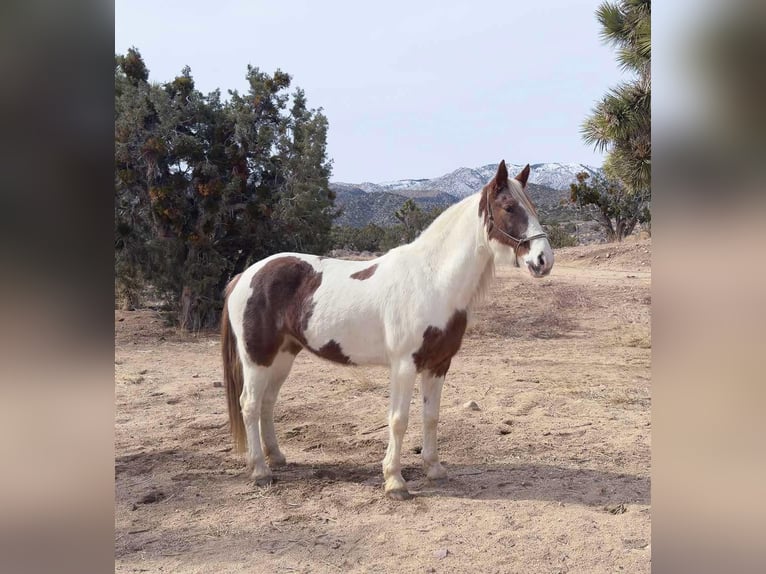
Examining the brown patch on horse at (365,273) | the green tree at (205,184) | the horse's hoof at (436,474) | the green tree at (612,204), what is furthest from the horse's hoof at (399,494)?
the green tree at (612,204)

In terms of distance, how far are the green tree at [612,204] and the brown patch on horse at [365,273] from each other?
21.4 metres

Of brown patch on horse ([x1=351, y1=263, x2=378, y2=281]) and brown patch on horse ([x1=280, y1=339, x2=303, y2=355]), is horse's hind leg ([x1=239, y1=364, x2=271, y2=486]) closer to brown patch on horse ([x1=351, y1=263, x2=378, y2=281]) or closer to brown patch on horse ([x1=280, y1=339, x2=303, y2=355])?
brown patch on horse ([x1=280, y1=339, x2=303, y2=355])

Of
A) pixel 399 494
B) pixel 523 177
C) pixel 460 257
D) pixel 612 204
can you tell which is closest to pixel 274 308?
pixel 460 257

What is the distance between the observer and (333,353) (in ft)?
12.4

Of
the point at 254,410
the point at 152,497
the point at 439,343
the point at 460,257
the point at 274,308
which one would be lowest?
the point at 152,497

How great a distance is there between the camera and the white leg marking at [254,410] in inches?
152

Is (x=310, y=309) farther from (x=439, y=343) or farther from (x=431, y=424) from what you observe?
(x=431, y=424)

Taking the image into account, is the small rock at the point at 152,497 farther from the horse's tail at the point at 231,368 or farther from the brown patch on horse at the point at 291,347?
the brown patch on horse at the point at 291,347

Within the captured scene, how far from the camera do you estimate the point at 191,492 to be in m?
3.66

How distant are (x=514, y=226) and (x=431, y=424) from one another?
1.53 metres

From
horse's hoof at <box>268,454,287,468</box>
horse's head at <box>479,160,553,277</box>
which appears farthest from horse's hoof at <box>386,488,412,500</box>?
horse's head at <box>479,160,553,277</box>
